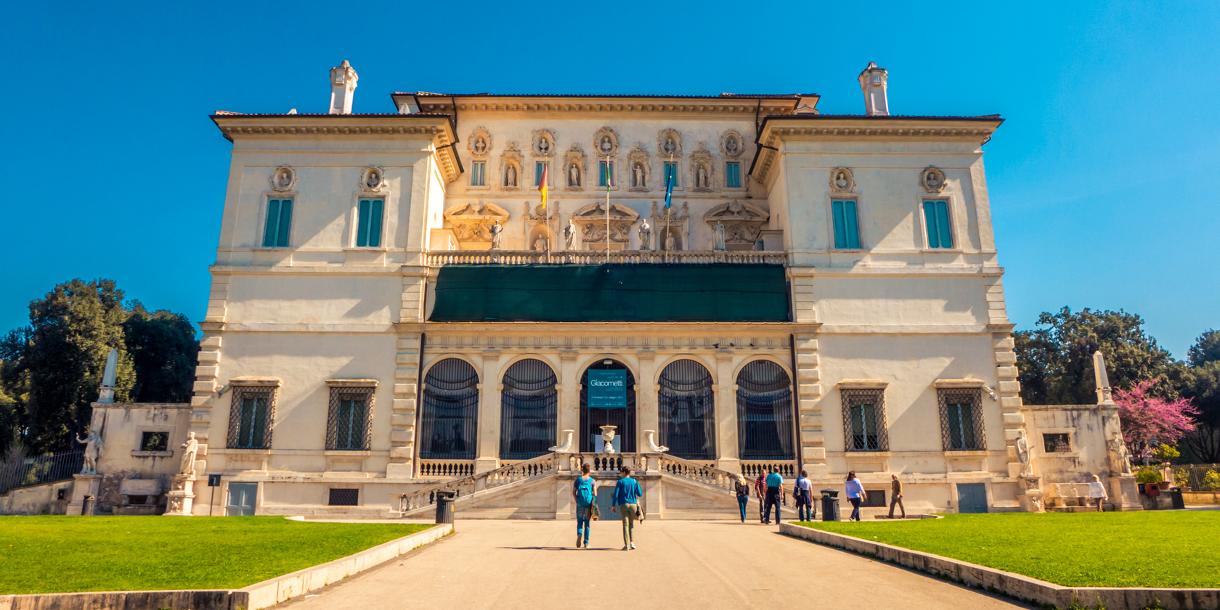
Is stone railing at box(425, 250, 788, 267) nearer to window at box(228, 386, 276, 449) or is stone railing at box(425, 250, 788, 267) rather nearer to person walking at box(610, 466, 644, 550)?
window at box(228, 386, 276, 449)

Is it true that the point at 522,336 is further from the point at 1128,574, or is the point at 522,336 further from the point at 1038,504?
the point at 1128,574

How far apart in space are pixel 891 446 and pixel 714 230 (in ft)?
41.2

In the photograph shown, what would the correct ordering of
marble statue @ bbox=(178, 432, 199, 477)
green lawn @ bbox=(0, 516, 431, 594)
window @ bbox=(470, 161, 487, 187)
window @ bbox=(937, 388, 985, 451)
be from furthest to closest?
window @ bbox=(470, 161, 487, 187) < window @ bbox=(937, 388, 985, 451) < marble statue @ bbox=(178, 432, 199, 477) < green lawn @ bbox=(0, 516, 431, 594)

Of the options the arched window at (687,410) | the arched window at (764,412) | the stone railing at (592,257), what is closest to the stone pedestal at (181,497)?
the stone railing at (592,257)

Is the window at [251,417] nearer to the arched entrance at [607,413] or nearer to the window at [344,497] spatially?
the window at [344,497]

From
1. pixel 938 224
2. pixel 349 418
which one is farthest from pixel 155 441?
pixel 938 224

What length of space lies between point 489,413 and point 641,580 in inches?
770

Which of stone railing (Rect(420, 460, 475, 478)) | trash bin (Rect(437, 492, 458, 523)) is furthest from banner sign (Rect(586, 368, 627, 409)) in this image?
trash bin (Rect(437, 492, 458, 523))

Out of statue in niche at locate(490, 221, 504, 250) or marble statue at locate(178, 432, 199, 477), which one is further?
statue in niche at locate(490, 221, 504, 250)

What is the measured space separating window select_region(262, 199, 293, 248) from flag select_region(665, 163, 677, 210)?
626 inches

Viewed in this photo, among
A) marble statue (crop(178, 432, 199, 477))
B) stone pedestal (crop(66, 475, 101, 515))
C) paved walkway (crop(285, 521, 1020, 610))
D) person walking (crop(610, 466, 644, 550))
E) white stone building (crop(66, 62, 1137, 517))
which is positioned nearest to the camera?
paved walkway (crop(285, 521, 1020, 610))

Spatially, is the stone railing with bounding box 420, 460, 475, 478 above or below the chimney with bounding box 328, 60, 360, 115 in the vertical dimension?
below

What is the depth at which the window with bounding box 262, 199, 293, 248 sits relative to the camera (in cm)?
3117

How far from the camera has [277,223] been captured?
31406 mm
